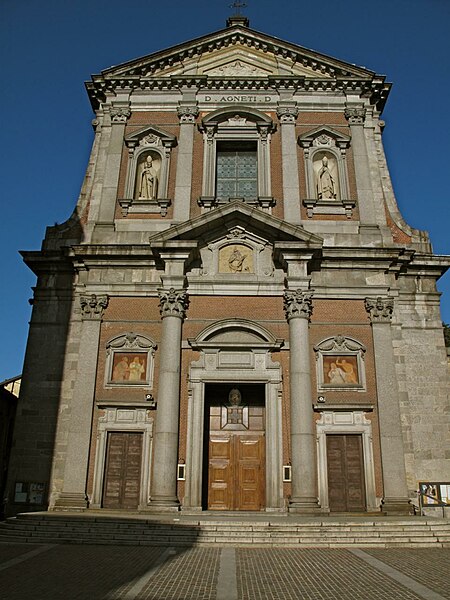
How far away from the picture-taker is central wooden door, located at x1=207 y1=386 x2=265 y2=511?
51.2 feet

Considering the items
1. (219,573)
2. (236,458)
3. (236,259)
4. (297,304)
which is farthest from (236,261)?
(219,573)

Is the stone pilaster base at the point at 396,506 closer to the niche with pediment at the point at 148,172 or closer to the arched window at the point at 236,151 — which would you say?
the arched window at the point at 236,151

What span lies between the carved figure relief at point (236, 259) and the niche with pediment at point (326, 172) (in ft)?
8.92

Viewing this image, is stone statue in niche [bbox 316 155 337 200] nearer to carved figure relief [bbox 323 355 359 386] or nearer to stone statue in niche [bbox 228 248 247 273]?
stone statue in niche [bbox 228 248 247 273]

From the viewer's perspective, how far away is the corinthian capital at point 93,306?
1694cm

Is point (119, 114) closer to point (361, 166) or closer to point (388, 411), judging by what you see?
point (361, 166)

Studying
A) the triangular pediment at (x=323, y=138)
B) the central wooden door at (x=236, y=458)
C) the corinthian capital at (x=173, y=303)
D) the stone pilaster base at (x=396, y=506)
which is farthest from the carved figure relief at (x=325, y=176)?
the stone pilaster base at (x=396, y=506)

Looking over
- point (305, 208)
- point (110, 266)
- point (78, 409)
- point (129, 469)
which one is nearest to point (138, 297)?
point (110, 266)

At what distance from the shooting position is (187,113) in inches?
792

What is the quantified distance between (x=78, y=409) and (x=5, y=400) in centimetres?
929

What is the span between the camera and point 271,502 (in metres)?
15.0

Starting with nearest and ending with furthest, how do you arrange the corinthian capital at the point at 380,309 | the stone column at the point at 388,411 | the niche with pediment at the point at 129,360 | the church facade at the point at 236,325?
the stone column at the point at 388,411 → the church facade at the point at 236,325 → the niche with pediment at the point at 129,360 → the corinthian capital at the point at 380,309

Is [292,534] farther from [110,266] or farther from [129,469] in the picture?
[110,266]

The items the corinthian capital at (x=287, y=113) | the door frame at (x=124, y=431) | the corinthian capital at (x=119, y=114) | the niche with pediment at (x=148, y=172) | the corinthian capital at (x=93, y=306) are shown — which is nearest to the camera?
the door frame at (x=124, y=431)
